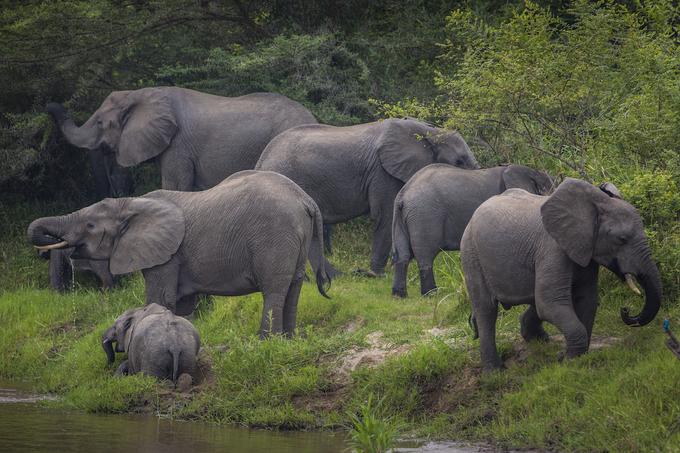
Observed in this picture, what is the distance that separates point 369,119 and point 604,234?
9.67m

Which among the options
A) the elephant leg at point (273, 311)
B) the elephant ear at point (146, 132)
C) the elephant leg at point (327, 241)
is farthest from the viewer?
the elephant leg at point (327, 241)

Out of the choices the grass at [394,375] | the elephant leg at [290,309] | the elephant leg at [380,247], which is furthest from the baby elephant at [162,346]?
the elephant leg at [380,247]

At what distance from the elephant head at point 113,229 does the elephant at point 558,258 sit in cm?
351

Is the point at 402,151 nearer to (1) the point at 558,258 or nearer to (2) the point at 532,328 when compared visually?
(2) the point at 532,328

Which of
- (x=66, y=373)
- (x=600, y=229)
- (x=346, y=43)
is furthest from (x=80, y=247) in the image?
(x=346, y=43)

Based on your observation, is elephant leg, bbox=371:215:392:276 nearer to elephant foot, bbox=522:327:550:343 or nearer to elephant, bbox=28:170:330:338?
elephant, bbox=28:170:330:338

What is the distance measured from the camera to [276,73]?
1948 centimetres

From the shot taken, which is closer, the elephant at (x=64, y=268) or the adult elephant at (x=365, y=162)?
the adult elephant at (x=365, y=162)

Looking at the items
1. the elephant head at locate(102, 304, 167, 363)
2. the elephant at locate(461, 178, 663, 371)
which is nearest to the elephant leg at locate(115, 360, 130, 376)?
the elephant head at locate(102, 304, 167, 363)

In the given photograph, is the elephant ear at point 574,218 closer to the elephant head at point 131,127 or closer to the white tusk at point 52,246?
the white tusk at point 52,246

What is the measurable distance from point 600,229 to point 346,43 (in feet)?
34.0

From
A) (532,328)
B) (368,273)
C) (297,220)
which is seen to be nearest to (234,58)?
(368,273)

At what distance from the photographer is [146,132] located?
696 inches

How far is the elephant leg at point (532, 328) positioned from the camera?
11391 millimetres
